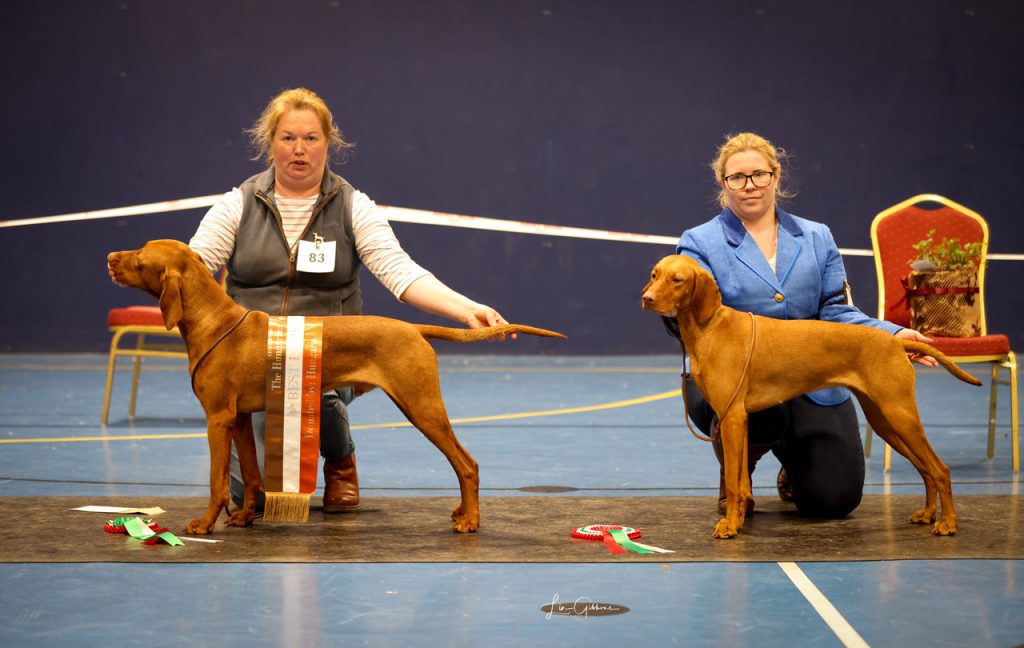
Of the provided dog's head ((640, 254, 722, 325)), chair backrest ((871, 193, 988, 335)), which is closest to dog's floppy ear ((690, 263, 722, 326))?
dog's head ((640, 254, 722, 325))

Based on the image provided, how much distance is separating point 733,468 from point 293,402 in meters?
1.26

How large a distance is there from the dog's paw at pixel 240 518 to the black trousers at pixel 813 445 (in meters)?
1.40

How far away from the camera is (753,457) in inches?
155

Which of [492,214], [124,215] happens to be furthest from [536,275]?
[124,215]

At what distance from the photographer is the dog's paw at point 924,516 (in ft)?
11.6

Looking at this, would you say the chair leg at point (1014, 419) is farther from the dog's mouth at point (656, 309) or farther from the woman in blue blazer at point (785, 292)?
the dog's mouth at point (656, 309)

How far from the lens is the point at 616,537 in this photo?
3283 mm

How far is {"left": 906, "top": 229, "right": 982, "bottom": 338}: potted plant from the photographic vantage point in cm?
473

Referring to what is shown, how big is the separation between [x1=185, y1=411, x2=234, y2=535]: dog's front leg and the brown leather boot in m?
0.50

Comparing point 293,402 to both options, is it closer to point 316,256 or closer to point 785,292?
point 316,256

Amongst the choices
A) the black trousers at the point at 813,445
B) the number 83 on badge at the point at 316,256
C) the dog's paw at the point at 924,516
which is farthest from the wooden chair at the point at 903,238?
the number 83 on badge at the point at 316,256

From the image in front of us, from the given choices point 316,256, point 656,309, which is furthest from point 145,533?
point 656,309

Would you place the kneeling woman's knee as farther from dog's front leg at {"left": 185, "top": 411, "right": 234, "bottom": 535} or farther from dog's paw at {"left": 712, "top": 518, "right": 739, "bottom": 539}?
dog's front leg at {"left": 185, "top": 411, "right": 234, "bottom": 535}

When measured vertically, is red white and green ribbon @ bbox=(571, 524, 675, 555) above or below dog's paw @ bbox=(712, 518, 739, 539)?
below
